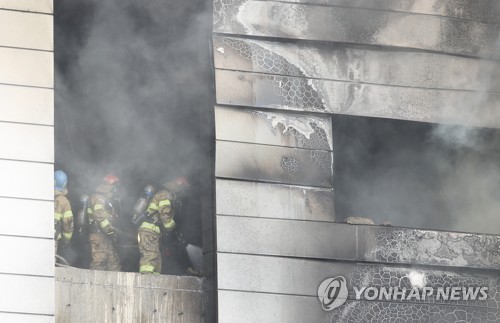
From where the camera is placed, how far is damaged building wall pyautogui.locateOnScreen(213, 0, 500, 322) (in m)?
22.0

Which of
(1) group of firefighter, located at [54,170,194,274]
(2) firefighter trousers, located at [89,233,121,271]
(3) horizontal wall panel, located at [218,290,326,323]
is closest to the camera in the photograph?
(3) horizontal wall panel, located at [218,290,326,323]

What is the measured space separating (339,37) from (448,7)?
6.81 ft

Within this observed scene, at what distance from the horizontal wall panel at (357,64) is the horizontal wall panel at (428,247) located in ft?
8.21

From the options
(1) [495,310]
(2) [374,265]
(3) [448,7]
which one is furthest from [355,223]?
(3) [448,7]

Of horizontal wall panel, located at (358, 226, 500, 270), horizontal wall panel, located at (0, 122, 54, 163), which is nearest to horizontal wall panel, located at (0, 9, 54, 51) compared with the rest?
horizontal wall panel, located at (0, 122, 54, 163)

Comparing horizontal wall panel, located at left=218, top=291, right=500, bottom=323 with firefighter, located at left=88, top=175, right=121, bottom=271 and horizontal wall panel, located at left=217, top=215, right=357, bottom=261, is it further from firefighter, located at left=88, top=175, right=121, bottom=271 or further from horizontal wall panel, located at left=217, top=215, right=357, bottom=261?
firefighter, located at left=88, top=175, right=121, bottom=271

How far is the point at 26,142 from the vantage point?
21422 millimetres

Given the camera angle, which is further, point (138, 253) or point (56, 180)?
point (138, 253)

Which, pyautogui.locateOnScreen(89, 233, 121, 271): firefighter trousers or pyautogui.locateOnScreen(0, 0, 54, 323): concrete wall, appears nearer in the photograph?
pyautogui.locateOnScreen(0, 0, 54, 323): concrete wall

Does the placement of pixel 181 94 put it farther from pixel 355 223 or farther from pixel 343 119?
pixel 355 223

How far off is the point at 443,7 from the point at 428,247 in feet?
13.5

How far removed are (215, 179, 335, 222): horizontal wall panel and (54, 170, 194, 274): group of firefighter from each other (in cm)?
198

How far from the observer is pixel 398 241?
22.6 metres

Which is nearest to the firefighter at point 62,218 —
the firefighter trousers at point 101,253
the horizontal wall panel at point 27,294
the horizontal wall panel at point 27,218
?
the firefighter trousers at point 101,253
